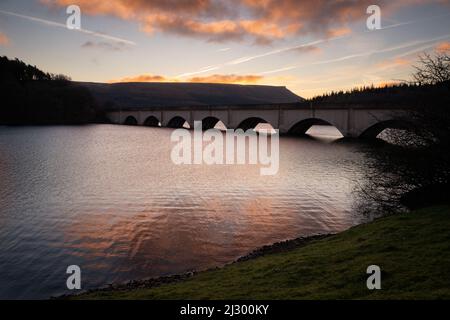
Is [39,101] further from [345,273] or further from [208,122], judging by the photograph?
[345,273]

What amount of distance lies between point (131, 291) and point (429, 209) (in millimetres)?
12284

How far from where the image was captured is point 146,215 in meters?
19.8

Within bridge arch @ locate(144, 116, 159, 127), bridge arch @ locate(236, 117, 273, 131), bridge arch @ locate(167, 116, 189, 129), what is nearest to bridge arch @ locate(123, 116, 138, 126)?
bridge arch @ locate(144, 116, 159, 127)

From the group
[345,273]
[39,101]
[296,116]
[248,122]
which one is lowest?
[345,273]

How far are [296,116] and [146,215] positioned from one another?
201 ft

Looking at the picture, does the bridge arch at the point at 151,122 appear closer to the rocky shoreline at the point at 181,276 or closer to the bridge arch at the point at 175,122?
the bridge arch at the point at 175,122

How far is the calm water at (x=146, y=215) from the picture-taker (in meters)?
13.4

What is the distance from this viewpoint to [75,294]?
1092cm

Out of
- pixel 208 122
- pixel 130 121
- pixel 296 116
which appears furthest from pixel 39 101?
pixel 296 116

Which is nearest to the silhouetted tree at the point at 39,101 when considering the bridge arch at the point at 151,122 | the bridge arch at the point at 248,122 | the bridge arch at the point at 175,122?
the bridge arch at the point at 151,122

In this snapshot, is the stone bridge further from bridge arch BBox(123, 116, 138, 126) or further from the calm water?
bridge arch BBox(123, 116, 138, 126)

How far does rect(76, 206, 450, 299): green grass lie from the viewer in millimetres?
8109

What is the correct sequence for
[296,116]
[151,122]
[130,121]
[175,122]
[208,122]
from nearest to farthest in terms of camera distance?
1. [296,116]
2. [208,122]
3. [175,122]
4. [151,122]
5. [130,121]

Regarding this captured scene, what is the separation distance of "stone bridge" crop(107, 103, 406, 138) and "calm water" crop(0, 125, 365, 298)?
17588 mm
